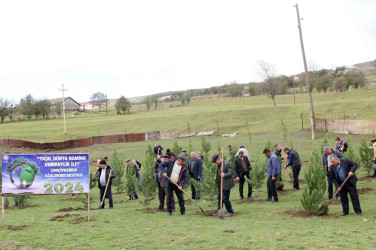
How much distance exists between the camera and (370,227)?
8.98 m

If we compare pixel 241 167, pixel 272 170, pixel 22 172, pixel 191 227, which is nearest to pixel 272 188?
pixel 272 170

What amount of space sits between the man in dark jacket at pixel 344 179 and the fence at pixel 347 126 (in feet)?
74.1

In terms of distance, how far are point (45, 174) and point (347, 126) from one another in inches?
1113

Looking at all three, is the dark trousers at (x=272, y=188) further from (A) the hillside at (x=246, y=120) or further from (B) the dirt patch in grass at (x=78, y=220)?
(A) the hillside at (x=246, y=120)

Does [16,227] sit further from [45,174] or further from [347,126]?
[347,126]

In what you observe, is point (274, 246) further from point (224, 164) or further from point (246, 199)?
point (246, 199)

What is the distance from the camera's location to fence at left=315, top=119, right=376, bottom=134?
32.3 meters

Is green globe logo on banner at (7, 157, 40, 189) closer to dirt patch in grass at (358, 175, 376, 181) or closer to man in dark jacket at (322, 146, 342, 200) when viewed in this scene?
man in dark jacket at (322, 146, 342, 200)

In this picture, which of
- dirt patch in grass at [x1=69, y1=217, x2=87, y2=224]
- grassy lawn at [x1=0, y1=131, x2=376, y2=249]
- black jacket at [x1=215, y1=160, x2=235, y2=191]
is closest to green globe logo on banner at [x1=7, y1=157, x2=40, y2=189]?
grassy lawn at [x1=0, y1=131, x2=376, y2=249]

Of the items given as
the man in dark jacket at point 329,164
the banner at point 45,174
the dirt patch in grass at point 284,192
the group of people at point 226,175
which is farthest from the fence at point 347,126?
the banner at point 45,174

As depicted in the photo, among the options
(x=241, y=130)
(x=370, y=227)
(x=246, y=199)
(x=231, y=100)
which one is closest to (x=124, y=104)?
(x=231, y=100)

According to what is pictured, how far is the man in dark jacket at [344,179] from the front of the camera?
34.7ft

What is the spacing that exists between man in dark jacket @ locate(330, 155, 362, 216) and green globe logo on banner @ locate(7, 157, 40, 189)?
8397 mm

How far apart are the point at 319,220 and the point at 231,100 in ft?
275
